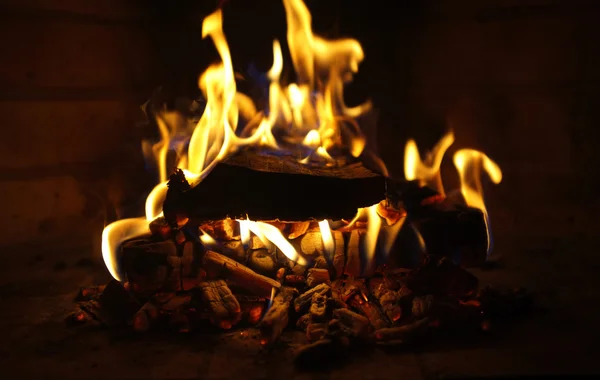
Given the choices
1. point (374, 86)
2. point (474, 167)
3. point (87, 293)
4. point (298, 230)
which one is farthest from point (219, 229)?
point (474, 167)

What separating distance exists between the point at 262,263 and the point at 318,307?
1.13ft

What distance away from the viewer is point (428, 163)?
3186 mm

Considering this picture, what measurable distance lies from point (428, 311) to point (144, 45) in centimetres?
226

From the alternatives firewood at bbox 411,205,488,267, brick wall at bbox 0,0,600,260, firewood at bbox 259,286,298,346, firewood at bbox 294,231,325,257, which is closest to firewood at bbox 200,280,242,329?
firewood at bbox 259,286,298,346

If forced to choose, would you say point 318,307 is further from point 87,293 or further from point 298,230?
point 87,293

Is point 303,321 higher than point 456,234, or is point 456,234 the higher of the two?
point 456,234

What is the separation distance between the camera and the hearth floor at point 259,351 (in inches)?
67.3

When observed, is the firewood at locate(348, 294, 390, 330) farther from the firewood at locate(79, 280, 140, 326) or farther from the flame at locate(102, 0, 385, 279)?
the firewood at locate(79, 280, 140, 326)

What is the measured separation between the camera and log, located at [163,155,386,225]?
6.93 ft

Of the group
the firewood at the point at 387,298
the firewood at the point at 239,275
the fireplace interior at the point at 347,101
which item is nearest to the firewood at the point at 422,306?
the firewood at the point at 387,298

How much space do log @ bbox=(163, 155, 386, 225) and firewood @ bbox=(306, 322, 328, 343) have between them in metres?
0.41

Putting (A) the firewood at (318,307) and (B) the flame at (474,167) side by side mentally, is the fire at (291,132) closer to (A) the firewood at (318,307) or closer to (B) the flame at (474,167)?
(B) the flame at (474,167)

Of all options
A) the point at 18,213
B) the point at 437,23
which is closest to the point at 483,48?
the point at 437,23

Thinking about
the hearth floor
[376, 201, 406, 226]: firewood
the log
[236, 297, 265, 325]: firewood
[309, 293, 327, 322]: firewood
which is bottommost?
the hearth floor
